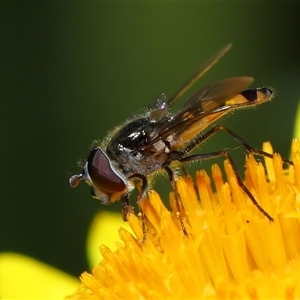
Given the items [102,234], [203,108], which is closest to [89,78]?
[102,234]

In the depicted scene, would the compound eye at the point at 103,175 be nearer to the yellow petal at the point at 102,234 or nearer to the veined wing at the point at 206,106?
the veined wing at the point at 206,106

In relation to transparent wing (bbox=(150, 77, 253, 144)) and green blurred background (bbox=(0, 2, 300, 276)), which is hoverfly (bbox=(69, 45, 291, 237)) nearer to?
transparent wing (bbox=(150, 77, 253, 144))

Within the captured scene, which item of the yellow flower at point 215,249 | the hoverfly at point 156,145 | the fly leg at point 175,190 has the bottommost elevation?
the yellow flower at point 215,249

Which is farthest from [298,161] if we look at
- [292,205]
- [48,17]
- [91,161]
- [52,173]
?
[48,17]

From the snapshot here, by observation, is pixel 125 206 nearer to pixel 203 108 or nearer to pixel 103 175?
pixel 103 175

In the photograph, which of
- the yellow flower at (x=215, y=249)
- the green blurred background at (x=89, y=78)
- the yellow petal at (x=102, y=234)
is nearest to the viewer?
the yellow flower at (x=215, y=249)

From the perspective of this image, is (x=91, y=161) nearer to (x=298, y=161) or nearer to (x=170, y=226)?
(x=170, y=226)

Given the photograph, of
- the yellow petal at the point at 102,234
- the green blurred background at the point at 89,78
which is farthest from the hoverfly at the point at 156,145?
the green blurred background at the point at 89,78
